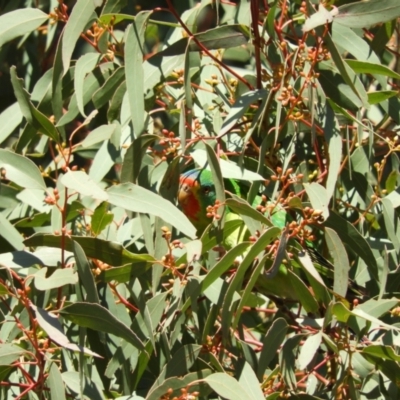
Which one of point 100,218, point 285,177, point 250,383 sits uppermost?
point 285,177

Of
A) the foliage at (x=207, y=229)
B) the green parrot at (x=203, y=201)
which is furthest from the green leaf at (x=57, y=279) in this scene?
the green parrot at (x=203, y=201)

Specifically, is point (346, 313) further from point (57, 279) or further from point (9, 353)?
point (9, 353)

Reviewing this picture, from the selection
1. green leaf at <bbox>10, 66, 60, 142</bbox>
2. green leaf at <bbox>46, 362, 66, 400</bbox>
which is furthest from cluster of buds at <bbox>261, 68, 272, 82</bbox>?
green leaf at <bbox>46, 362, 66, 400</bbox>

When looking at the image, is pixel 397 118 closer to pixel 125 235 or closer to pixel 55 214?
pixel 125 235

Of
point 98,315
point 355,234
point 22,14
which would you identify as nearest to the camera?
point 98,315

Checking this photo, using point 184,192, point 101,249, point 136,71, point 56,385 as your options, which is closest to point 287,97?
point 136,71

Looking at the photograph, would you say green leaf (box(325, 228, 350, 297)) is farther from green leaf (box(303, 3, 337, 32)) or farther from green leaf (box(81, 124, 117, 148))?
green leaf (box(81, 124, 117, 148))

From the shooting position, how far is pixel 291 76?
2.75 meters

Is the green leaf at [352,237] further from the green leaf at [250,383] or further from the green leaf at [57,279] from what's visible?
the green leaf at [57,279]

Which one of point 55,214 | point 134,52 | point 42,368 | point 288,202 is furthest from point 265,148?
point 42,368

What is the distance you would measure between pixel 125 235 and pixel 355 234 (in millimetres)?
885

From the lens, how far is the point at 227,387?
237cm

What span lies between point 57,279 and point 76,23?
2.88 feet

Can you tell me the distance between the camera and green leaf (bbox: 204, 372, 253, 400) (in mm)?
2340
